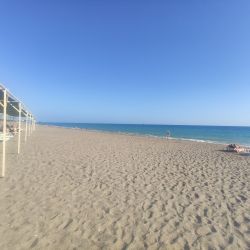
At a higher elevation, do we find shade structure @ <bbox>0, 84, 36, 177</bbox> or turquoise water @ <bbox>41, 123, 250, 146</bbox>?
shade structure @ <bbox>0, 84, 36, 177</bbox>

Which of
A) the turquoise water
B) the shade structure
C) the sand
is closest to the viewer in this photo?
the sand

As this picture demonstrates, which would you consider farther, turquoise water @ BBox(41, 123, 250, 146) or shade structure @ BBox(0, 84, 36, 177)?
turquoise water @ BBox(41, 123, 250, 146)

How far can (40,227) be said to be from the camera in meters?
3.80

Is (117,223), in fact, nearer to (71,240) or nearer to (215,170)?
(71,240)

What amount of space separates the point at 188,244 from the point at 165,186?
2958mm

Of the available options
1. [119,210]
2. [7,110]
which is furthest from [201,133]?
[119,210]

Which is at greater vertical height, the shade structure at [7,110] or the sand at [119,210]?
the shade structure at [7,110]

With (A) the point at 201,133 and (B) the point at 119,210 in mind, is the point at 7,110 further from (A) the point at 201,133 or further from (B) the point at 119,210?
(A) the point at 201,133

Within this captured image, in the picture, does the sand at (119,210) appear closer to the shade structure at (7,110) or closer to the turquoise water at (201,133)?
the shade structure at (7,110)

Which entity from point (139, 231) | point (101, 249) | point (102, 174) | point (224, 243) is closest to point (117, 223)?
point (139, 231)

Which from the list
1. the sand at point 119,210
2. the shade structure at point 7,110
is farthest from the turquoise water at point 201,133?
the sand at point 119,210

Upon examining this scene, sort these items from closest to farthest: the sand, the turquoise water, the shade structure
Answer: the sand < the shade structure < the turquoise water

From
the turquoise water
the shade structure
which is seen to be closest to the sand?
the shade structure

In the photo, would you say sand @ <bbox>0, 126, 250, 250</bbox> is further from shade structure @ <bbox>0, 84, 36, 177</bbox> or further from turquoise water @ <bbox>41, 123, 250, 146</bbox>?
turquoise water @ <bbox>41, 123, 250, 146</bbox>
